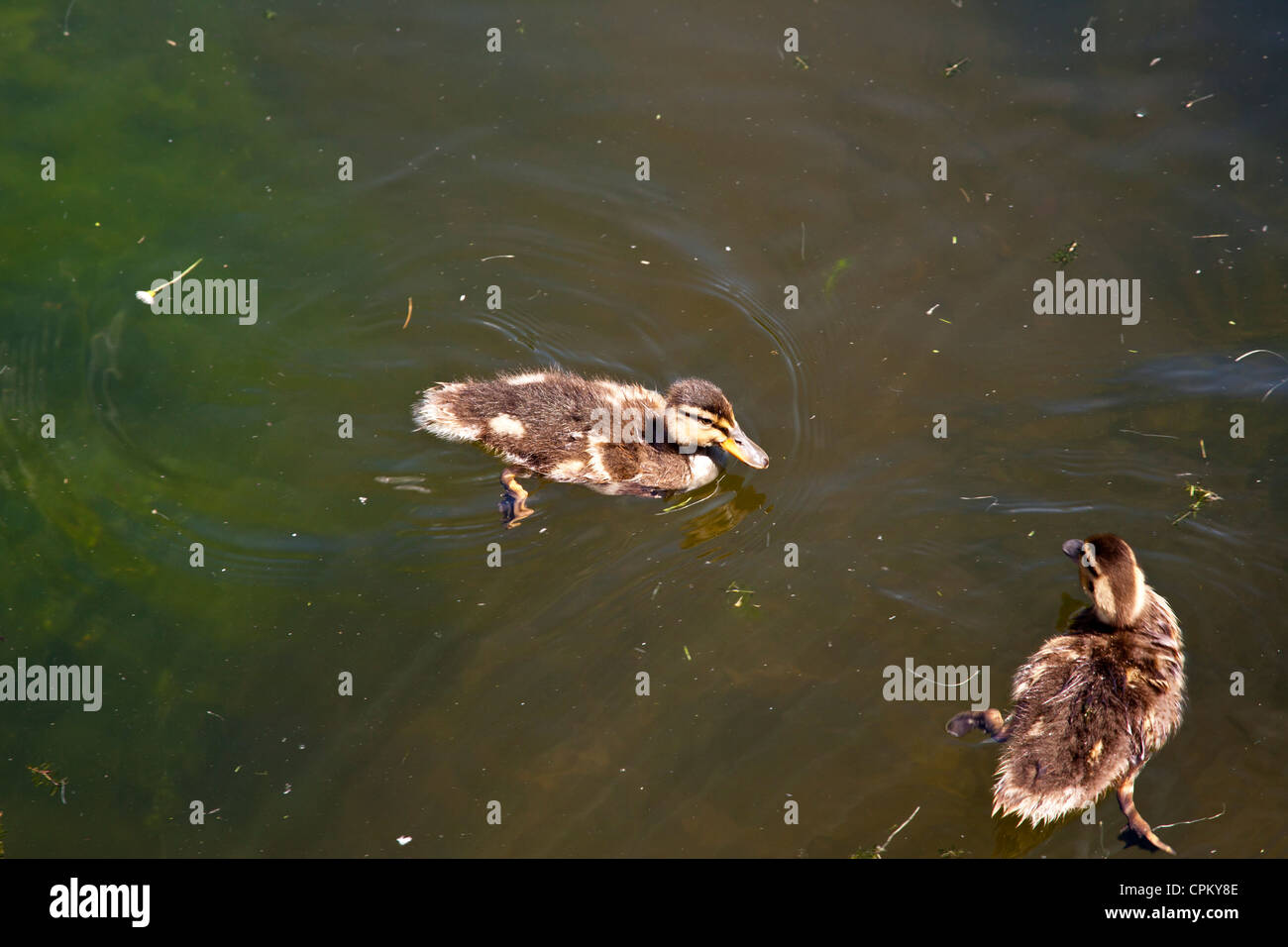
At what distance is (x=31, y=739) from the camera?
472cm

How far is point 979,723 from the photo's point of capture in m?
4.87

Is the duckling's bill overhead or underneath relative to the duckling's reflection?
overhead

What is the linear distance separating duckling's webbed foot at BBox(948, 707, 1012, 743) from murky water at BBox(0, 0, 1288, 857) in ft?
0.28

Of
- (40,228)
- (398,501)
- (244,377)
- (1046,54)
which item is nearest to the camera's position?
(398,501)

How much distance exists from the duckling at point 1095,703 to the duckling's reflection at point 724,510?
5.15ft

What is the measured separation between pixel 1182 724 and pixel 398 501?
13.3 ft

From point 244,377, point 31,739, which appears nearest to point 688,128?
point 244,377

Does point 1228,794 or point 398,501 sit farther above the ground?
point 398,501

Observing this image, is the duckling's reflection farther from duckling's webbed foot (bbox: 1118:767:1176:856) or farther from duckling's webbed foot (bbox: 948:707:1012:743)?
duckling's webbed foot (bbox: 1118:767:1176:856)

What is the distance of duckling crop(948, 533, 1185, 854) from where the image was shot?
450 cm

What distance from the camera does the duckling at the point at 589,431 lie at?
562 centimetres

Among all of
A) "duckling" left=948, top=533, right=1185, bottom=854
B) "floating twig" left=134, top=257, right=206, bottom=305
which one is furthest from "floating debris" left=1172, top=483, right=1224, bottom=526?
"floating twig" left=134, top=257, right=206, bottom=305

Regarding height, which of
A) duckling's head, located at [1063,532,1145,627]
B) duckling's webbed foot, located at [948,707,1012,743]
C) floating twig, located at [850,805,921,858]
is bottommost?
floating twig, located at [850,805,921,858]
